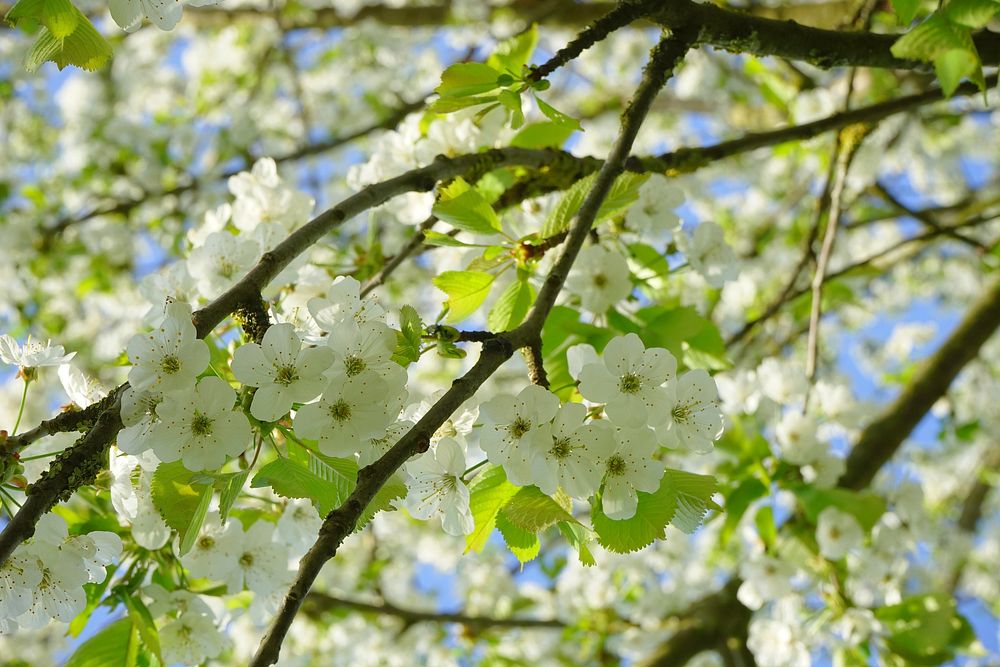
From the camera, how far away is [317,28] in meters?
5.02

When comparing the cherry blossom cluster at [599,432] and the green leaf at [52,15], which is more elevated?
the green leaf at [52,15]

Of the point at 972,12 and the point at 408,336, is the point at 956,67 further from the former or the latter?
the point at 408,336

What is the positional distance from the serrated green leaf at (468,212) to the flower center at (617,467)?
1.35 ft

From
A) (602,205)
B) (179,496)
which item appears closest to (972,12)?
(602,205)

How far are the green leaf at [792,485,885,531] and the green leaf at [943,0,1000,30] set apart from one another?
3.82ft

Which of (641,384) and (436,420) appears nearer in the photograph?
(436,420)

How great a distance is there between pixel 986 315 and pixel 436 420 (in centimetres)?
260

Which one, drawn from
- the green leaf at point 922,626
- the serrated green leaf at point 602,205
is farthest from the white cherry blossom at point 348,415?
the green leaf at point 922,626

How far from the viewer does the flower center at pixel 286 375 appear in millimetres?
989

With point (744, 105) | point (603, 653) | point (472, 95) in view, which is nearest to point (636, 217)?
point (472, 95)

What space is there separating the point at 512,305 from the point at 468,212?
16 centimetres

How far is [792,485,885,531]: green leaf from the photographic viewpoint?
1921 mm

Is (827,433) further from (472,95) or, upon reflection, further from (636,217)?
(472,95)

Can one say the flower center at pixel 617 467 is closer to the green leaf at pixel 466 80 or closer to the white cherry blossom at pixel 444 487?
the white cherry blossom at pixel 444 487
